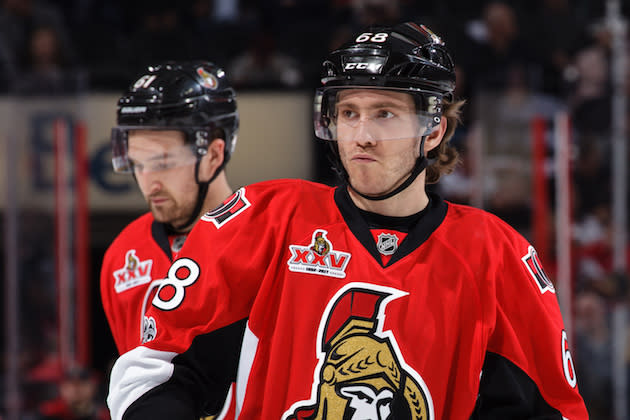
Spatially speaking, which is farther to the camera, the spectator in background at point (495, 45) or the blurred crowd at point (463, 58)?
the spectator in background at point (495, 45)

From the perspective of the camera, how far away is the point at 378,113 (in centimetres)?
167

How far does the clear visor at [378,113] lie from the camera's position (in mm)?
1658

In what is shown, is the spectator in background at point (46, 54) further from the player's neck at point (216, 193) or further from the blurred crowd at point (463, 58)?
the player's neck at point (216, 193)

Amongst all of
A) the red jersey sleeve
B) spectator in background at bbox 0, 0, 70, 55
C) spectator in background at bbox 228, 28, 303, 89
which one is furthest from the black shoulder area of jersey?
spectator in background at bbox 0, 0, 70, 55

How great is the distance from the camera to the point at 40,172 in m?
4.69

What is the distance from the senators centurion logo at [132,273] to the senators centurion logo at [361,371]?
84 cm

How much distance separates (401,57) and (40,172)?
3.45 metres

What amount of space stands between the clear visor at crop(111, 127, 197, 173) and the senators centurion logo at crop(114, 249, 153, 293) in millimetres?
246

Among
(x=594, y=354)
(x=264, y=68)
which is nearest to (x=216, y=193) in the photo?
(x=594, y=354)

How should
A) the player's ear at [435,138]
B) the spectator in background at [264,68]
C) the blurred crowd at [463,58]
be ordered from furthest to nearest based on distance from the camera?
the spectator in background at [264,68]
the blurred crowd at [463,58]
the player's ear at [435,138]

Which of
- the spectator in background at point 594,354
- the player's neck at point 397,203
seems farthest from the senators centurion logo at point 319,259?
the spectator in background at point 594,354

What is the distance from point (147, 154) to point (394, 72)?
0.88m

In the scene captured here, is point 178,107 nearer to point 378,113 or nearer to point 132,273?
point 132,273

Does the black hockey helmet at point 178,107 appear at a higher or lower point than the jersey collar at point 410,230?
higher
